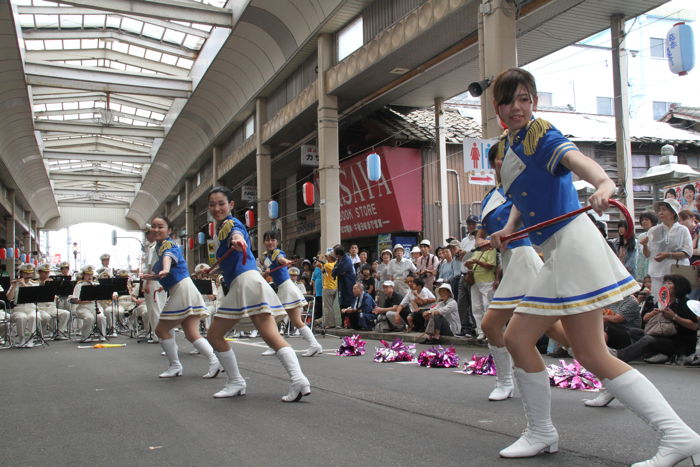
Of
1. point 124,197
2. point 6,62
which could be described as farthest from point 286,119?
point 124,197

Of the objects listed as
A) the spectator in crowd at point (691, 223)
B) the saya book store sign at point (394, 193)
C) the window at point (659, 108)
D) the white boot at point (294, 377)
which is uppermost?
the window at point (659, 108)

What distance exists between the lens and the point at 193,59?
28.4m

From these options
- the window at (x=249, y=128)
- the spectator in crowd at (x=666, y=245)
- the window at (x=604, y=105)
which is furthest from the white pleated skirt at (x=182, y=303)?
the window at (x=604, y=105)

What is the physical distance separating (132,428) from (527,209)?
3118 millimetres

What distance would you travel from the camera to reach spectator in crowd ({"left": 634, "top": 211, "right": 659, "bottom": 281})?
9.84 m

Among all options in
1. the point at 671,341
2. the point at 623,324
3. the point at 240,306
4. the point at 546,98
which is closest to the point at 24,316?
the point at 240,306

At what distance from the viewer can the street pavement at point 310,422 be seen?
3561 mm

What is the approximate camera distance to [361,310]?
14.6 metres

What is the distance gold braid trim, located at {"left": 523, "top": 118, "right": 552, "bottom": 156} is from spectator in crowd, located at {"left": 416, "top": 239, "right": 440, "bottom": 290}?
10334mm

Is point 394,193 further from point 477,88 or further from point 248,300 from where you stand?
point 248,300

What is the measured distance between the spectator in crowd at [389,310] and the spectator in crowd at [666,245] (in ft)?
18.0

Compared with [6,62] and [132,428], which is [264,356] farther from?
[6,62]

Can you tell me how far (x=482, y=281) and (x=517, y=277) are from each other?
5981 mm

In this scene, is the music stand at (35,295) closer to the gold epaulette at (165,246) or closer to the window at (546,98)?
the gold epaulette at (165,246)
